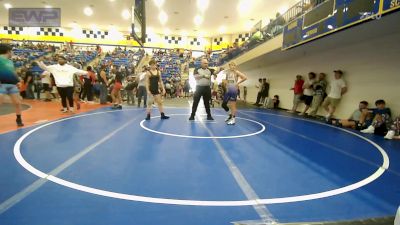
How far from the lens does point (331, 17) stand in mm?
6457

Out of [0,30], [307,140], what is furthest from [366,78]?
[0,30]

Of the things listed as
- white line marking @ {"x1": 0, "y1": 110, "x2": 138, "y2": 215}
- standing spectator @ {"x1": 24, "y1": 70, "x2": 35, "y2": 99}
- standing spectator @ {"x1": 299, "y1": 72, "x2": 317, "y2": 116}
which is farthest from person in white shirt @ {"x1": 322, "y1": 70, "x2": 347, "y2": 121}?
standing spectator @ {"x1": 24, "y1": 70, "x2": 35, "y2": 99}

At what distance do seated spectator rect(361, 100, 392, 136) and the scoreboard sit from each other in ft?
7.32

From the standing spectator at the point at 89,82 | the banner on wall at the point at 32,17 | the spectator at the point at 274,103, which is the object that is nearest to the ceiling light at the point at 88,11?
the banner on wall at the point at 32,17

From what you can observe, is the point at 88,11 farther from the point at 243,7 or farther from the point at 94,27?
the point at 243,7

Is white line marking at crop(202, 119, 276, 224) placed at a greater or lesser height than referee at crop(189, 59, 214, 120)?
lesser

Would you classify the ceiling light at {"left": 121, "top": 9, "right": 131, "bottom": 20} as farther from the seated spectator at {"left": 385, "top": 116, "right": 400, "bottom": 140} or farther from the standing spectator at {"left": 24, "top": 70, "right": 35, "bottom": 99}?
the seated spectator at {"left": 385, "top": 116, "right": 400, "bottom": 140}

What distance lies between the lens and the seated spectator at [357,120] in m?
6.69

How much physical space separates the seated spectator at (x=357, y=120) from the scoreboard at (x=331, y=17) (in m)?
2.22

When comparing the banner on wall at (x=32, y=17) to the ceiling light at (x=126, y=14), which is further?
the ceiling light at (x=126, y=14)

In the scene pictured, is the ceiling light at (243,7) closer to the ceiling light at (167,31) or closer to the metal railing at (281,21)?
the metal railing at (281,21)

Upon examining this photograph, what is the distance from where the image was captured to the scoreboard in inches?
195

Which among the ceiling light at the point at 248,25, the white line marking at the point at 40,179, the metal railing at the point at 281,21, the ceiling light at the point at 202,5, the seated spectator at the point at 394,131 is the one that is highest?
the ceiling light at the point at 248,25

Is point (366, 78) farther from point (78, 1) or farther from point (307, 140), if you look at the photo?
point (78, 1)
